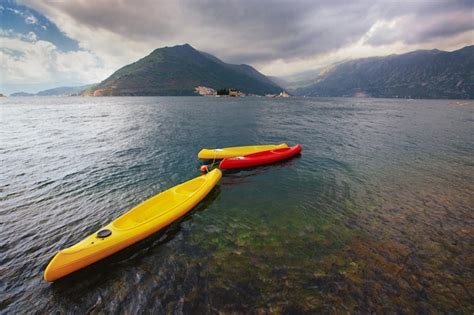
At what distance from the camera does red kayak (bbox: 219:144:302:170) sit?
18312mm

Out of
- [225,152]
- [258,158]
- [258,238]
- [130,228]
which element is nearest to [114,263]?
[130,228]

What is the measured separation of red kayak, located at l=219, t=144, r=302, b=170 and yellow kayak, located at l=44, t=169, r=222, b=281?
455 centimetres

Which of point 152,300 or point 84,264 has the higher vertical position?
point 84,264

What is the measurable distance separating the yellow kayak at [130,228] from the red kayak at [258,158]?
4545 millimetres

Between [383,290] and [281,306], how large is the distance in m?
3.60

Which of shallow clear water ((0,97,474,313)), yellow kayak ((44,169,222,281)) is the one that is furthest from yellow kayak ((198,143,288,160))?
yellow kayak ((44,169,222,281))

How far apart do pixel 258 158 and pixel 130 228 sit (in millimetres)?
12638

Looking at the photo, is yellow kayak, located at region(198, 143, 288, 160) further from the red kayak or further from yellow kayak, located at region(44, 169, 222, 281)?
yellow kayak, located at region(44, 169, 222, 281)

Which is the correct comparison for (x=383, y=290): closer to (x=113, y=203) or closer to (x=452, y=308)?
(x=452, y=308)

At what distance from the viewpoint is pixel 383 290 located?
7.29 m

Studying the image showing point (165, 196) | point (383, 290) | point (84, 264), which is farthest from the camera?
point (165, 196)

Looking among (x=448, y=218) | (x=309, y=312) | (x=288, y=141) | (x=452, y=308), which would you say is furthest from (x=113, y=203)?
(x=288, y=141)

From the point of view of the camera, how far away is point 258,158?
773 inches

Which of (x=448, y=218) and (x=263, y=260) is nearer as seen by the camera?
(x=263, y=260)
